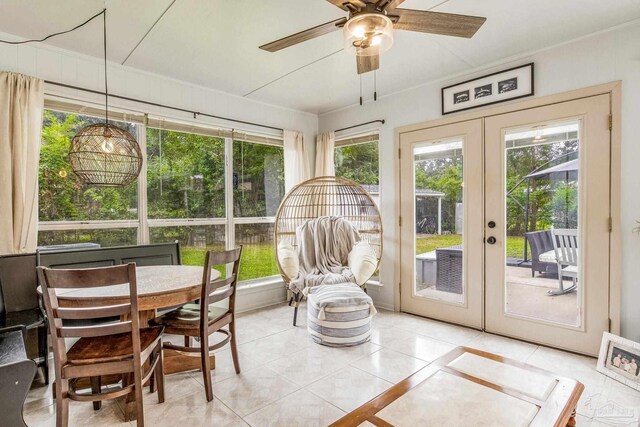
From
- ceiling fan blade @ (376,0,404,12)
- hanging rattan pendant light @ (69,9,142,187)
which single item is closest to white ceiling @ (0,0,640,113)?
hanging rattan pendant light @ (69,9,142,187)

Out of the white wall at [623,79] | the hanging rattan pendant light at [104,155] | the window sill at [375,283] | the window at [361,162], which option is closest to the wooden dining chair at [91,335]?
the hanging rattan pendant light at [104,155]

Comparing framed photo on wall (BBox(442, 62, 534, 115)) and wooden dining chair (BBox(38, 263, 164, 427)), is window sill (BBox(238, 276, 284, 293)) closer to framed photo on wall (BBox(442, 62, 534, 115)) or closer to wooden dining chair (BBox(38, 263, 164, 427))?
wooden dining chair (BBox(38, 263, 164, 427))

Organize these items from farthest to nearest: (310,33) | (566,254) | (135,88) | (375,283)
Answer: (375,283) → (135,88) → (566,254) → (310,33)

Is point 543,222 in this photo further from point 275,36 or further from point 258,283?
point 258,283

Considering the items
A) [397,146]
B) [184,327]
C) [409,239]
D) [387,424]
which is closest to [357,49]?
[387,424]

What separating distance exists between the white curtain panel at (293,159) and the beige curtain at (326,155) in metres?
0.22

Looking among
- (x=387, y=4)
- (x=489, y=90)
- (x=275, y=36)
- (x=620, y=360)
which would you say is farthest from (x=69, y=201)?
(x=620, y=360)

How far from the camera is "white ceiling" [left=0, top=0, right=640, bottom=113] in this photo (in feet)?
7.19

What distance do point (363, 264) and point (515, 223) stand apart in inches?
56.5

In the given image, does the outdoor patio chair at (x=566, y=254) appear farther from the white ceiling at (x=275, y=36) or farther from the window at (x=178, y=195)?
the window at (x=178, y=195)

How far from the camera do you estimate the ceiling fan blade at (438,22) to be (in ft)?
5.16

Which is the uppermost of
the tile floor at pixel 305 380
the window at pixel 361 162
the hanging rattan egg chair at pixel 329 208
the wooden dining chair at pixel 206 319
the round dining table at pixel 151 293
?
the window at pixel 361 162

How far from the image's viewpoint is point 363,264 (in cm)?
328

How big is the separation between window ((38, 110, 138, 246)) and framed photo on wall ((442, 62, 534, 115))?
319 cm
